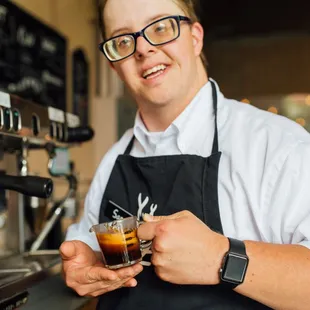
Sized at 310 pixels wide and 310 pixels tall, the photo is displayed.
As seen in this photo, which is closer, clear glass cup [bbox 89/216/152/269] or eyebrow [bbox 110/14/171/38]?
clear glass cup [bbox 89/216/152/269]

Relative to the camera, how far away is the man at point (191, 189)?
0.88m

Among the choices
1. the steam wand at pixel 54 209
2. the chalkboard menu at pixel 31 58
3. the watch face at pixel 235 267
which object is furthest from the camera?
the chalkboard menu at pixel 31 58

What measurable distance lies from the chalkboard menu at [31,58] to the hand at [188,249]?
158 cm

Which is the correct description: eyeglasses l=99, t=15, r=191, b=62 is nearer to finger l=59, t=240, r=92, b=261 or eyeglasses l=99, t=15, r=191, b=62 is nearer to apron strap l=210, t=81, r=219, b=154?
apron strap l=210, t=81, r=219, b=154

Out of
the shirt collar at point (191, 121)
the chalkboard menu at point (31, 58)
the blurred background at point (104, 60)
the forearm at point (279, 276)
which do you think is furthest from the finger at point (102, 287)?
the chalkboard menu at point (31, 58)

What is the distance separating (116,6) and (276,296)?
771 mm

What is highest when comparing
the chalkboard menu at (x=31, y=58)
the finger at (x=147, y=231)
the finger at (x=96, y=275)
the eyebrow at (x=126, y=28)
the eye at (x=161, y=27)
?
the chalkboard menu at (x=31, y=58)

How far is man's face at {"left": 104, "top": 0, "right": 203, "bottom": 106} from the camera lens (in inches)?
43.9

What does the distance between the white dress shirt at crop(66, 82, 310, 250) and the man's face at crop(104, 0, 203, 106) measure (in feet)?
0.26

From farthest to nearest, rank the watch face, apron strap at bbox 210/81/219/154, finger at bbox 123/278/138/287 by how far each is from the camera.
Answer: apron strap at bbox 210/81/219/154 → finger at bbox 123/278/138/287 → the watch face

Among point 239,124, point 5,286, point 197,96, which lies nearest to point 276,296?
point 239,124

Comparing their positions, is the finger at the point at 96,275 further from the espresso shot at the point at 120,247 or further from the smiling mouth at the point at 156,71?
the smiling mouth at the point at 156,71

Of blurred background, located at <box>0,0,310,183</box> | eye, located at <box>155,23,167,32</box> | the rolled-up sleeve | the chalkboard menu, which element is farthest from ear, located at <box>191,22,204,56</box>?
the chalkboard menu

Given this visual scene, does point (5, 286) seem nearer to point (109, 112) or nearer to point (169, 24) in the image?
point (169, 24)
